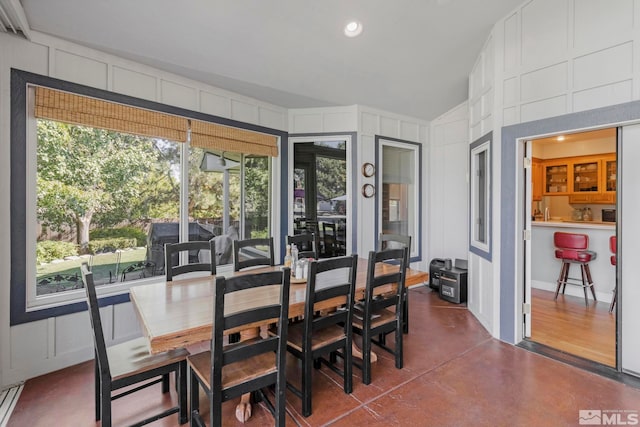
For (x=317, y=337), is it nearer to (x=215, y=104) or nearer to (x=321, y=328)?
(x=321, y=328)

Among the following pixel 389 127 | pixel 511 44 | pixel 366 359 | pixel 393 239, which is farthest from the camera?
pixel 389 127

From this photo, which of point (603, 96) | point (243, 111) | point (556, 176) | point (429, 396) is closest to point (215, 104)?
point (243, 111)

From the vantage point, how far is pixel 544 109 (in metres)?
2.96

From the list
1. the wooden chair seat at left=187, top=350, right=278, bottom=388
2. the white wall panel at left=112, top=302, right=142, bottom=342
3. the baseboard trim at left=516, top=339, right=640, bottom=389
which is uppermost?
the wooden chair seat at left=187, top=350, right=278, bottom=388

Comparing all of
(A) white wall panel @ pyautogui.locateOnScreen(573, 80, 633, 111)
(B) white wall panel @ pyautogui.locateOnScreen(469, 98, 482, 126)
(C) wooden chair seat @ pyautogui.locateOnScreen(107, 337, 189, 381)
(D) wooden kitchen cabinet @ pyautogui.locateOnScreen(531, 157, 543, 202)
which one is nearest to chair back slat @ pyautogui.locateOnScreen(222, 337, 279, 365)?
(C) wooden chair seat @ pyautogui.locateOnScreen(107, 337, 189, 381)

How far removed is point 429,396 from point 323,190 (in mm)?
3021

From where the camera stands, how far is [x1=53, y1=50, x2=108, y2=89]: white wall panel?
275 cm

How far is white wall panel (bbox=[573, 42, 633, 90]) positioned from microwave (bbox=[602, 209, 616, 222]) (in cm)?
369

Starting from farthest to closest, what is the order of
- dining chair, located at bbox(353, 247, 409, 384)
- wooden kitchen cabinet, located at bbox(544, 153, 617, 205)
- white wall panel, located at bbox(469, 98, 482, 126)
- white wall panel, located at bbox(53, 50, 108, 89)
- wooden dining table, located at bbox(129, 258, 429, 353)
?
wooden kitchen cabinet, located at bbox(544, 153, 617, 205)
white wall panel, located at bbox(469, 98, 482, 126)
white wall panel, located at bbox(53, 50, 108, 89)
dining chair, located at bbox(353, 247, 409, 384)
wooden dining table, located at bbox(129, 258, 429, 353)

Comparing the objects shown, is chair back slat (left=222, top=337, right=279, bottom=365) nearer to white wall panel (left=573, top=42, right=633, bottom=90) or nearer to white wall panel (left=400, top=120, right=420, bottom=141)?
white wall panel (left=573, top=42, right=633, bottom=90)

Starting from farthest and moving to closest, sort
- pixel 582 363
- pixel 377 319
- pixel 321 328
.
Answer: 1. pixel 582 363
2. pixel 377 319
3. pixel 321 328

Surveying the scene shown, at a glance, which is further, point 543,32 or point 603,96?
point 543,32

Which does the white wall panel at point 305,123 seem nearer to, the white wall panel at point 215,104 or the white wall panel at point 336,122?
the white wall panel at point 336,122

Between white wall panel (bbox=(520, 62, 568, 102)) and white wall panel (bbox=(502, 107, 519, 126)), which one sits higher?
white wall panel (bbox=(520, 62, 568, 102))
